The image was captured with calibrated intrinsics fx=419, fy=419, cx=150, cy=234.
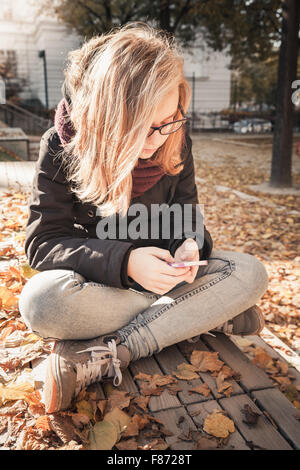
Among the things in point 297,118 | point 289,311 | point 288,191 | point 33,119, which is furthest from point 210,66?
point 289,311

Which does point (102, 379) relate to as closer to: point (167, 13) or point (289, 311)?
point (289, 311)

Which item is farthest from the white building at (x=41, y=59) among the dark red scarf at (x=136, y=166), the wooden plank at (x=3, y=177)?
the dark red scarf at (x=136, y=166)

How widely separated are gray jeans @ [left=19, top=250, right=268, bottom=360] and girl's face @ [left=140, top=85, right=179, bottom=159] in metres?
0.59

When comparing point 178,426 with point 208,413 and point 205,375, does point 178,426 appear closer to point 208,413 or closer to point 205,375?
point 208,413

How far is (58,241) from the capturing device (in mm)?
1658

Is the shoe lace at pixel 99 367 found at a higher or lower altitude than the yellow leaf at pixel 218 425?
higher

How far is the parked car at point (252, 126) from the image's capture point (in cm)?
1809

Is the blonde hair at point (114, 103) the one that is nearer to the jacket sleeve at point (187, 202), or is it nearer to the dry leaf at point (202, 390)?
the jacket sleeve at point (187, 202)

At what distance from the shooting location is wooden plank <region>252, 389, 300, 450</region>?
4.47 ft

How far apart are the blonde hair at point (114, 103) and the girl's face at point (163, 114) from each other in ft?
0.13

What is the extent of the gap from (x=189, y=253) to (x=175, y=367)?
464mm

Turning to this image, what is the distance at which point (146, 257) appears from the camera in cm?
158

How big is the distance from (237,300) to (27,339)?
92 centimetres

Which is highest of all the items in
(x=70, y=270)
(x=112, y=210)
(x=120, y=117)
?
(x=120, y=117)
